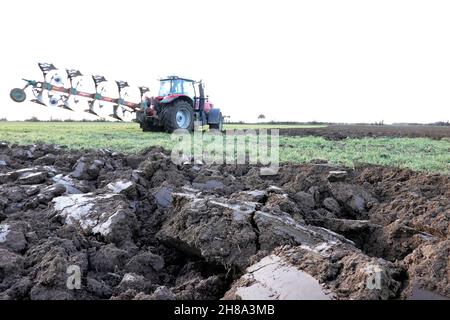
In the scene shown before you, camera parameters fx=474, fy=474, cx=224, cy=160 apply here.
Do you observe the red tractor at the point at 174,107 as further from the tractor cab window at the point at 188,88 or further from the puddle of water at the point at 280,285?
the puddle of water at the point at 280,285

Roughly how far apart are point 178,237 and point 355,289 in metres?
1.71

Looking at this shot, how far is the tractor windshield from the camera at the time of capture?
64.5 feet

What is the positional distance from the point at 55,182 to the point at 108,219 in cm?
193

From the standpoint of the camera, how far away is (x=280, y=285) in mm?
3113

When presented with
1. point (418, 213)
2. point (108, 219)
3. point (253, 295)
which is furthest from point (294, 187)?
point (253, 295)

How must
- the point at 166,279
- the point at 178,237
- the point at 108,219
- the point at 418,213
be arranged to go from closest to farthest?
the point at 166,279, the point at 178,237, the point at 108,219, the point at 418,213

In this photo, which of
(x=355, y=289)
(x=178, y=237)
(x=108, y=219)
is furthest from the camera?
(x=108, y=219)

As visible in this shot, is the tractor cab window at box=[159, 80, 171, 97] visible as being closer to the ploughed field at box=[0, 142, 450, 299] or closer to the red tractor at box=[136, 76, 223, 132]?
the red tractor at box=[136, 76, 223, 132]

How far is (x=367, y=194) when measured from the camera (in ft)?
18.7

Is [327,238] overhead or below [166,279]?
overhead

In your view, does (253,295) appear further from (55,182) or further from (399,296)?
(55,182)

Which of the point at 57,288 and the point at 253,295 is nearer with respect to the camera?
the point at 253,295

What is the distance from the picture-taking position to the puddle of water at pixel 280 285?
9.73 ft

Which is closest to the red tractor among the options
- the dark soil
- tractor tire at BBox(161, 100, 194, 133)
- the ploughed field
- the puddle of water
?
tractor tire at BBox(161, 100, 194, 133)
